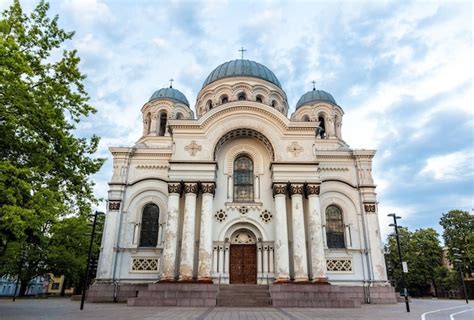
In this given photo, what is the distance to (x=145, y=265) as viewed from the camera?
2016 cm

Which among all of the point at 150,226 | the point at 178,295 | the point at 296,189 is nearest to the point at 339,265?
the point at 296,189

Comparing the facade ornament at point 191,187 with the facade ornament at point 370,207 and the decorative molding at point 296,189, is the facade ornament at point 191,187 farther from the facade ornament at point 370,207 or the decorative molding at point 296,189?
the facade ornament at point 370,207

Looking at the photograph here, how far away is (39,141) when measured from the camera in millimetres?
10094

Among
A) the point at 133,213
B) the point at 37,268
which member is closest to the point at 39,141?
the point at 133,213

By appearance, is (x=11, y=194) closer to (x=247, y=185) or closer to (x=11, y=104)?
(x=11, y=104)

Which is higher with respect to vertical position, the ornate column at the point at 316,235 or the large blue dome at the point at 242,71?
the large blue dome at the point at 242,71

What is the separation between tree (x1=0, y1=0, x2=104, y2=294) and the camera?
894cm

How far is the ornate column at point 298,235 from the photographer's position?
18.4 metres

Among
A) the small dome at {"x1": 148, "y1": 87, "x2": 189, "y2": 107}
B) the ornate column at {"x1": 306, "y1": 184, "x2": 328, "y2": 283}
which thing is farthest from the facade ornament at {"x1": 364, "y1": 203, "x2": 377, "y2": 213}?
the small dome at {"x1": 148, "y1": 87, "x2": 189, "y2": 107}

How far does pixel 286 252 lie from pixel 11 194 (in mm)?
14051

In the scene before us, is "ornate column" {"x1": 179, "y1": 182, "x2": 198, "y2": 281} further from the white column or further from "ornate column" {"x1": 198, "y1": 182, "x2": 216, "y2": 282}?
the white column

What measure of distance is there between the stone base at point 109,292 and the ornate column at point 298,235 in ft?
28.6

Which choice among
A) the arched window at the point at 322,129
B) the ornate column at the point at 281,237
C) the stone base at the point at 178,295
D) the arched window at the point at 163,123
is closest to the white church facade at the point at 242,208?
the ornate column at the point at 281,237

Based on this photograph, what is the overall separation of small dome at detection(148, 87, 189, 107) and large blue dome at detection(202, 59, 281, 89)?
91.2 inches
